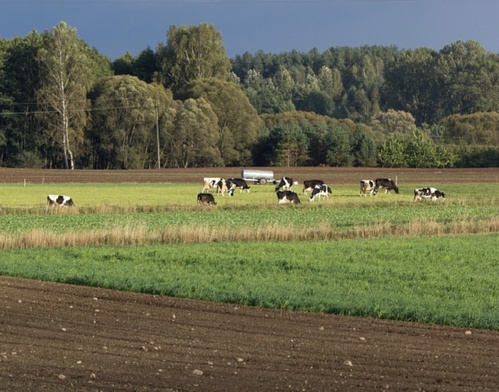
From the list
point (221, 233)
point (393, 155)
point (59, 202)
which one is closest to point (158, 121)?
point (393, 155)

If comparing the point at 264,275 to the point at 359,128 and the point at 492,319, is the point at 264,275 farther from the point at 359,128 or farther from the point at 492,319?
the point at 359,128

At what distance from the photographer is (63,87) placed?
9931 cm

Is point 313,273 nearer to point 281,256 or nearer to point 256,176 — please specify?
point 281,256

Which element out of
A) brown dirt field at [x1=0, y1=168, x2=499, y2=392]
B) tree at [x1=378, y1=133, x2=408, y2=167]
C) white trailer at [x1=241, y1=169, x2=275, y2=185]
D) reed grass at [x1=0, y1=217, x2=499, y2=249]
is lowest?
brown dirt field at [x1=0, y1=168, x2=499, y2=392]

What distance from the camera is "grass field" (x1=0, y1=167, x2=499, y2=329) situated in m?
18.6

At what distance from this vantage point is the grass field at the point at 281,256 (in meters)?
18.6

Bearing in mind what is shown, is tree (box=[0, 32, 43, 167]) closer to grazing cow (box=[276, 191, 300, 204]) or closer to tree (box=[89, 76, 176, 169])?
tree (box=[89, 76, 176, 169])

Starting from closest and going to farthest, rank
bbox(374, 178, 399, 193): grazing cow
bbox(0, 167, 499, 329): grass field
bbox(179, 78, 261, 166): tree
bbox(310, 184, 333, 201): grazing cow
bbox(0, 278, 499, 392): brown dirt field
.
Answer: bbox(0, 278, 499, 392): brown dirt field → bbox(0, 167, 499, 329): grass field → bbox(310, 184, 333, 201): grazing cow → bbox(374, 178, 399, 193): grazing cow → bbox(179, 78, 261, 166): tree

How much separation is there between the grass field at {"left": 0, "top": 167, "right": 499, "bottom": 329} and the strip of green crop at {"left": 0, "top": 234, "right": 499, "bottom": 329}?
0.10 ft

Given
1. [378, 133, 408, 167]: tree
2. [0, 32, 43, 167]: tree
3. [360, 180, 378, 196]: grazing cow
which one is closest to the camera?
[360, 180, 378, 196]: grazing cow

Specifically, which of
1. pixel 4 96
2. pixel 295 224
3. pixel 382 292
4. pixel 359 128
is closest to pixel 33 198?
pixel 295 224

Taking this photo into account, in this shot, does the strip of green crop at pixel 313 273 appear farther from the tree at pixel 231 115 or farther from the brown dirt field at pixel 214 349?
the tree at pixel 231 115

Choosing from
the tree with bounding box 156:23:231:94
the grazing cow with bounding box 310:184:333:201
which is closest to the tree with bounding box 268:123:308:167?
the tree with bounding box 156:23:231:94

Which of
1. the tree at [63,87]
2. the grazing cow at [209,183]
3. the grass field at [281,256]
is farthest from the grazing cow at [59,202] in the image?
the tree at [63,87]
